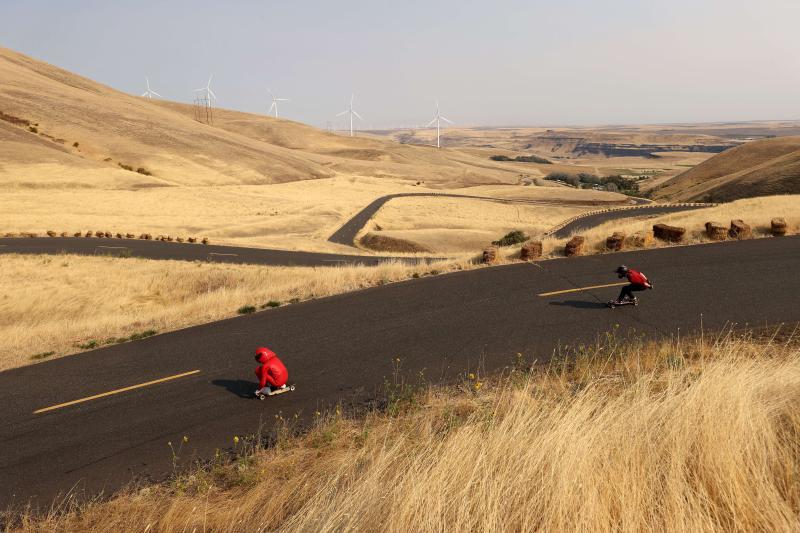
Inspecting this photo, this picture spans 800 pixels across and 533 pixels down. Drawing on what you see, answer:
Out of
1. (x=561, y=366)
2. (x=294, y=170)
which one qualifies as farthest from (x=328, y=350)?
(x=294, y=170)

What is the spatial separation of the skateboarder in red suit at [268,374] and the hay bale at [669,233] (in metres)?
16.6

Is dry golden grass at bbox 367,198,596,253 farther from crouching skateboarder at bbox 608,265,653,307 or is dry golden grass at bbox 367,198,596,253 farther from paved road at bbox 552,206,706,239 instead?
crouching skateboarder at bbox 608,265,653,307

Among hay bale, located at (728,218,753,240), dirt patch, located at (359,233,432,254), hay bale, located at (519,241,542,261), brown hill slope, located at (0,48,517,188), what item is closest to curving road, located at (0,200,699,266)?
dirt patch, located at (359,233,432,254)

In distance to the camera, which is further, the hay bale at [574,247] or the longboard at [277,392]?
the hay bale at [574,247]

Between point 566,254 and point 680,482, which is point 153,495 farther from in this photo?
point 566,254

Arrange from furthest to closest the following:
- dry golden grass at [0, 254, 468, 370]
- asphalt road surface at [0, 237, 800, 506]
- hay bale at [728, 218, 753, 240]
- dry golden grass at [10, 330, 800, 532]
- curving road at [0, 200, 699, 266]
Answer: curving road at [0, 200, 699, 266], hay bale at [728, 218, 753, 240], dry golden grass at [0, 254, 468, 370], asphalt road surface at [0, 237, 800, 506], dry golden grass at [10, 330, 800, 532]

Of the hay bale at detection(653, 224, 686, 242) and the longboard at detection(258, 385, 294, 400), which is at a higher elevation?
the hay bale at detection(653, 224, 686, 242)

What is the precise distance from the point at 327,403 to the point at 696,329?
8.06 metres

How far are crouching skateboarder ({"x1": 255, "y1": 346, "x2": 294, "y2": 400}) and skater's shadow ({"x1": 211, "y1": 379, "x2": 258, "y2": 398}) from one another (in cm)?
40

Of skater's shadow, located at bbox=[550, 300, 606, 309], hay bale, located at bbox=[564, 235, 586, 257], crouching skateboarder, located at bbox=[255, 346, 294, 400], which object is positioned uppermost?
hay bale, located at bbox=[564, 235, 586, 257]

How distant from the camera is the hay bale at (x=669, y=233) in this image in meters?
18.9

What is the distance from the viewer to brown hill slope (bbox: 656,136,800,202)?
189 ft

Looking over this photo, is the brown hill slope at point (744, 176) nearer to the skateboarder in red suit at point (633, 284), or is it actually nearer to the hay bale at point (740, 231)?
the hay bale at point (740, 231)

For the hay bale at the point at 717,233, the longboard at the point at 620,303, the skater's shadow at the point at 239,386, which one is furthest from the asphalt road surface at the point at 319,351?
the hay bale at the point at 717,233
